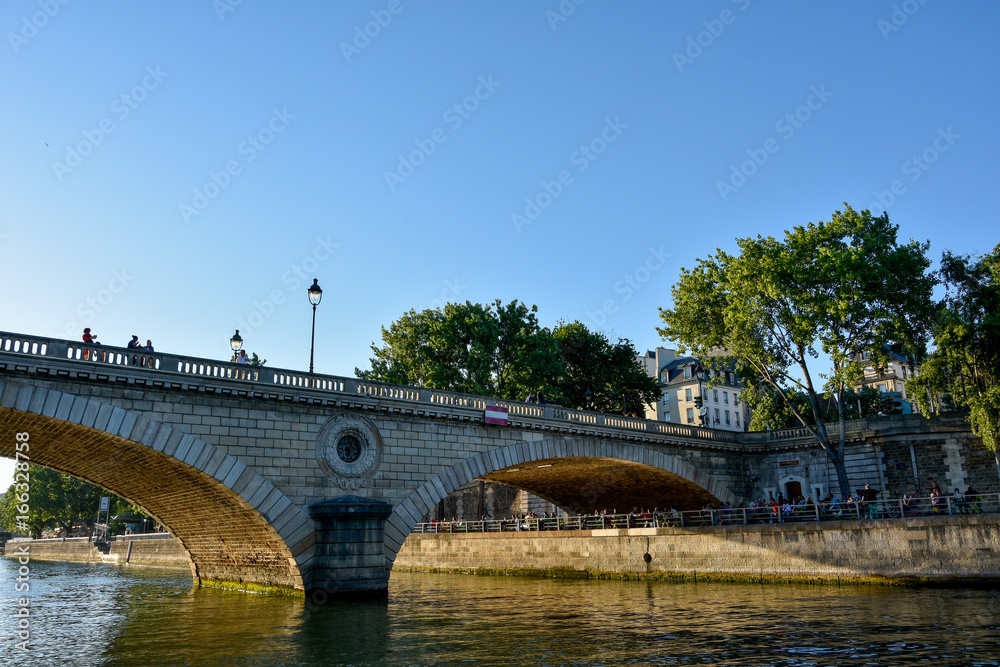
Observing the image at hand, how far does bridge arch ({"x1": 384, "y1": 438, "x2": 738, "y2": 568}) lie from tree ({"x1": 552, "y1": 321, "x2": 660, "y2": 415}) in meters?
10.7

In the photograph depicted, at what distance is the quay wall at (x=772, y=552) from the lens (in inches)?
1014

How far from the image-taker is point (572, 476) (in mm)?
42875

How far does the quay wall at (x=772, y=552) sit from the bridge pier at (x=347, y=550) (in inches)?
508

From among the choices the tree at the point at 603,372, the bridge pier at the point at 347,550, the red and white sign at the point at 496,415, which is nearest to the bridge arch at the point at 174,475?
the bridge pier at the point at 347,550

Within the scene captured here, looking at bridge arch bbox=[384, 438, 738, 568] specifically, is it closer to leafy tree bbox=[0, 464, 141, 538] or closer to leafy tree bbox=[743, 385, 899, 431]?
leafy tree bbox=[743, 385, 899, 431]

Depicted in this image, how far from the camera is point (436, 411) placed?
1203 inches

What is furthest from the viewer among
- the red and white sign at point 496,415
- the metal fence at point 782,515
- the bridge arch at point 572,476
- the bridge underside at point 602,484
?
the bridge underside at point 602,484

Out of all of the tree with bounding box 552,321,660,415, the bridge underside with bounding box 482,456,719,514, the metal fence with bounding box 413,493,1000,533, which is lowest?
the metal fence with bounding box 413,493,1000,533

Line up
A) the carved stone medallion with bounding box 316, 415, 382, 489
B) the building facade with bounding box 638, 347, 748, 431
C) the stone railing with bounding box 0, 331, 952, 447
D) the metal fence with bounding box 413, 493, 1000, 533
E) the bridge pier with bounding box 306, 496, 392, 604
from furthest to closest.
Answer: the building facade with bounding box 638, 347, 748, 431 < the metal fence with bounding box 413, 493, 1000, 533 < the carved stone medallion with bounding box 316, 415, 382, 489 < the bridge pier with bounding box 306, 496, 392, 604 < the stone railing with bounding box 0, 331, 952, 447

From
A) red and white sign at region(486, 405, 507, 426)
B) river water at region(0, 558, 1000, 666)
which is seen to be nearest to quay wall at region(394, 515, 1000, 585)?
river water at region(0, 558, 1000, 666)

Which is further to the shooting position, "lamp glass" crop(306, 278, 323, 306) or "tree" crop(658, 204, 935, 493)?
"tree" crop(658, 204, 935, 493)

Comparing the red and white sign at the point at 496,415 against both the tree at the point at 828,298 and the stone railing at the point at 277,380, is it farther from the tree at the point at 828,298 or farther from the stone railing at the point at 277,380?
the tree at the point at 828,298

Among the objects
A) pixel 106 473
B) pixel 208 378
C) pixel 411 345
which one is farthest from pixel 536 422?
pixel 411 345

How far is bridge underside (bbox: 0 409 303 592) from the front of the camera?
24.3 m
